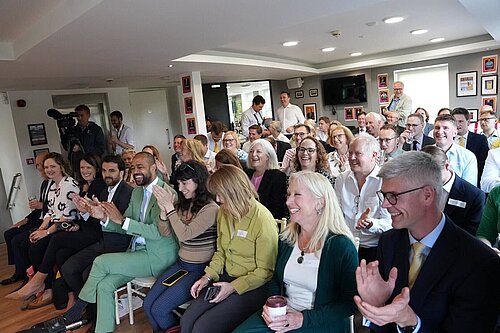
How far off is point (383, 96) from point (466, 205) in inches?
281

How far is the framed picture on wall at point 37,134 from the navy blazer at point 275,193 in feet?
15.4

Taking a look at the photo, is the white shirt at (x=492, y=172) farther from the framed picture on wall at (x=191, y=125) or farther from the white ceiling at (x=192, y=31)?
the framed picture on wall at (x=191, y=125)

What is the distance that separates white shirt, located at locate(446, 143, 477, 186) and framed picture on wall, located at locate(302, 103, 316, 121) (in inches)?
274

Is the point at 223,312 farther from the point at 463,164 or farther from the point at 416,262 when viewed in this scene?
the point at 463,164

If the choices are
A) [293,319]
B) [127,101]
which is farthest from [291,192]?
[127,101]

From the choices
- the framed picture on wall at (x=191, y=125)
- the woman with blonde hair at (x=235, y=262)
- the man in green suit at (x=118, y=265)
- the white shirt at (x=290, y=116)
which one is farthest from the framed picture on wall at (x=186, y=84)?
the woman with blonde hair at (x=235, y=262)

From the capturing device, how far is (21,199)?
5992mm

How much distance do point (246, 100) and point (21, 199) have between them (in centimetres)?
550

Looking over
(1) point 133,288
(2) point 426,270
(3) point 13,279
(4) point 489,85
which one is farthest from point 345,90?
(2) point 426,270

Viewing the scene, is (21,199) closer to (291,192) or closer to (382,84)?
(291,192)

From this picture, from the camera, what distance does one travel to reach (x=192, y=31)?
2748mm

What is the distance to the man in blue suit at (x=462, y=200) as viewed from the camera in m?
2.05

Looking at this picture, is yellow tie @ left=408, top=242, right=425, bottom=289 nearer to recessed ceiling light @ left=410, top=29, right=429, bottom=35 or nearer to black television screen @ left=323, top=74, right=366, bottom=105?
recessed ceiling light @ left=410, top=29, right=429, bottom=35

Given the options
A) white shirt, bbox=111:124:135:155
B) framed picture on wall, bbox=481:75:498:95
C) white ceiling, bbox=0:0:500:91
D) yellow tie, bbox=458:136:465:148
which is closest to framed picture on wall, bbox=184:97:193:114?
white ceiling, bbox=0:0:500:91
